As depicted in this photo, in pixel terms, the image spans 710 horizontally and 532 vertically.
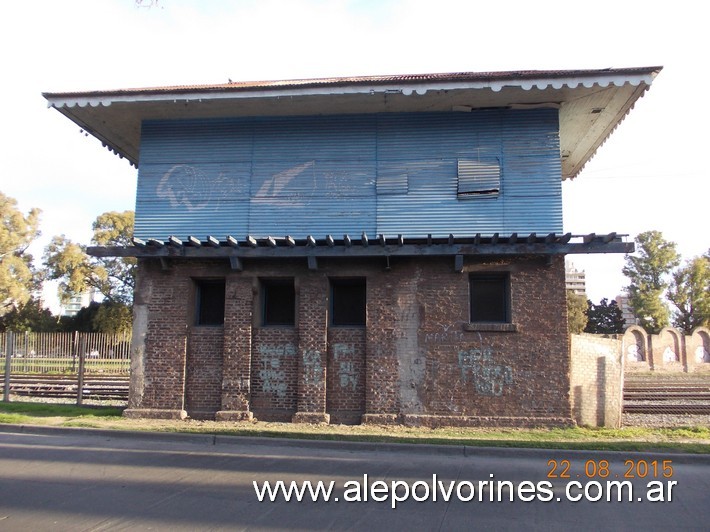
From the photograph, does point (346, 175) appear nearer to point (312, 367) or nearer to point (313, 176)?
point (313, 176)

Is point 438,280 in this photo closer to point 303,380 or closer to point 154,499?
point 303,380

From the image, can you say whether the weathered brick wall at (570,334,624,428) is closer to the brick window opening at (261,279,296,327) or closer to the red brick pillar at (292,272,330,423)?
the red brick pillar at (292,272,330,423)

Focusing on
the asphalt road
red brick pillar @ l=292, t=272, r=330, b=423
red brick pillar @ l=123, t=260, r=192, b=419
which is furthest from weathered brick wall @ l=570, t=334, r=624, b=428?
red brick pillar @ l=123, t=260, r=192, b=419

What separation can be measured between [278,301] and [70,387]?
9.29m

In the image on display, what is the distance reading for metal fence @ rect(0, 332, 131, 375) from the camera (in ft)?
70.6

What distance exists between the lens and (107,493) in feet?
21.6

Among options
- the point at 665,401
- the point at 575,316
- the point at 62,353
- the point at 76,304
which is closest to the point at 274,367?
the point at 665,401

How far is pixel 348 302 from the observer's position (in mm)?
12562

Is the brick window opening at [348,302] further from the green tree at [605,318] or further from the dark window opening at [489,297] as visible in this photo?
the green tree at [605,318]

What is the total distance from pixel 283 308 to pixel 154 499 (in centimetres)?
661

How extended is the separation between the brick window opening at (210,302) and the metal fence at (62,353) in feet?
33.0

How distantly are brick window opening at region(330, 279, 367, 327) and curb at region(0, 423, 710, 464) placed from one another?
3.23 meters

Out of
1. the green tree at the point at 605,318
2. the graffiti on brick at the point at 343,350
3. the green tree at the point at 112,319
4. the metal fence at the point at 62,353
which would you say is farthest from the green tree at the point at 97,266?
the green tree at the point at 605,318

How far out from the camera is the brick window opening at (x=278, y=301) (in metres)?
12.6
